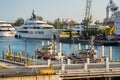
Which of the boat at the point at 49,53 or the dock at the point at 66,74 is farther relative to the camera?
the boat at the point at 49,53

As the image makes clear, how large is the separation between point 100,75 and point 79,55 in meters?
25.0

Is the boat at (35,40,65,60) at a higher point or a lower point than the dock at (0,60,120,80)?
lower

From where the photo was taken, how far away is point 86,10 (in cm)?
19188

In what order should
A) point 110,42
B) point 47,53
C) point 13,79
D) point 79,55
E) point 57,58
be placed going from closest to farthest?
point 13,79 → point 79,55 → point 57,58 → point 47,53 → point 110,42

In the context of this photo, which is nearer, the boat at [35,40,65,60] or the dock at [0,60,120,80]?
the dock at [0,60,120,80]

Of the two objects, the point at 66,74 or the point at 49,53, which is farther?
the point at 49,53

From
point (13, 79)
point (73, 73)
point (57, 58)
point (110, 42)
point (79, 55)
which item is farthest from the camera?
point (110, 42)

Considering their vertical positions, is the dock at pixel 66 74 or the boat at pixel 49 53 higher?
the dock at pixel 66 74

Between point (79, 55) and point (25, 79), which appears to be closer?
point (25, 79)

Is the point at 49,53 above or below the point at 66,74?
below

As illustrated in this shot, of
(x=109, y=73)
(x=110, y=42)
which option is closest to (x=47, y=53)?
(x=109, y=73)

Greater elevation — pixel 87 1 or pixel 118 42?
pixel 87 1

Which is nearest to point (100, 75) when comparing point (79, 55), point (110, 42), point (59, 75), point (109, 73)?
point (109, 73)

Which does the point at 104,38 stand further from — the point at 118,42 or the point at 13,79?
the point at 13,79
